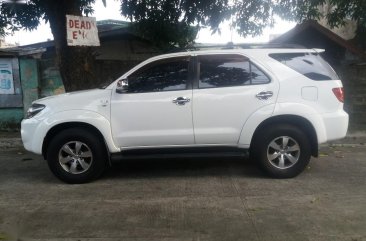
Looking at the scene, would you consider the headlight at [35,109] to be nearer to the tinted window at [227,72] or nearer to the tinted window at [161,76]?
the tinted window at [161,76]

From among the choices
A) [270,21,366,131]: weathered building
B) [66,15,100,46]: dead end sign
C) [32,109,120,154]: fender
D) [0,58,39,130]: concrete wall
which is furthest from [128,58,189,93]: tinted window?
[0,58,39,130]: concrete wall

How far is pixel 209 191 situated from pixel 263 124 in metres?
1.26

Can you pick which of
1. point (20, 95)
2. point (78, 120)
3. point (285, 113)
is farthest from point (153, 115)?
point (20, 95)

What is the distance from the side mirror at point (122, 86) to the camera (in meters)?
6.25

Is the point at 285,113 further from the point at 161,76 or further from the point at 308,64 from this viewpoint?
the point at 161,76

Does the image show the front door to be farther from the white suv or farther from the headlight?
the headlight

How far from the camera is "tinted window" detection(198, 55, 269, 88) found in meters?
6.26

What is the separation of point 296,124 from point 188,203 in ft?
6.77

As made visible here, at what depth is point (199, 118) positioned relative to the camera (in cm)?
618

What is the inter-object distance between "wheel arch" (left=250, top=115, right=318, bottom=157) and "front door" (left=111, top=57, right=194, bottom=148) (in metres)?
1.01

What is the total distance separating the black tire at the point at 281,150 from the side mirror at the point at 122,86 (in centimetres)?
201

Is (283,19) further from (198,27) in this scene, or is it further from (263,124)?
(263,124)

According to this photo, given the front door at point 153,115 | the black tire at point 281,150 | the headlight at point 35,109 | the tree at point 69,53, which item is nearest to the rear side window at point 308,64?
the black tire at point 281,150

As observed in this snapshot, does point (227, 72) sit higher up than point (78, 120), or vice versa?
point (227, 72)
